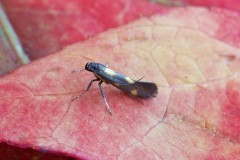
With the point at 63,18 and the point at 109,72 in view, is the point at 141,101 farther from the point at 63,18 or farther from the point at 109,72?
the point at 63,18

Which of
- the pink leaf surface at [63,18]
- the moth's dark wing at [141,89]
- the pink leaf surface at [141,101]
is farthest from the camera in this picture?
the pink leaf surface at [63,18]

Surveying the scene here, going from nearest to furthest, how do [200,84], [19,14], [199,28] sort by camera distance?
[200,84] → [199,28] → [19,14]

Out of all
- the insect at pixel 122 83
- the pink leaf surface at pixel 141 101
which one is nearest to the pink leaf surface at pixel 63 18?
the pink leaf surface at pixel 141 101

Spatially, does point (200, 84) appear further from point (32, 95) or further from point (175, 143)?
point (32, 95)

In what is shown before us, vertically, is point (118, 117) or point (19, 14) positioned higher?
point (19, 14)

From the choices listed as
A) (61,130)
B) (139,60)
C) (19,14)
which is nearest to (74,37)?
(19,14)

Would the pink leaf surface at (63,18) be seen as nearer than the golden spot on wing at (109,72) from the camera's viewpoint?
No

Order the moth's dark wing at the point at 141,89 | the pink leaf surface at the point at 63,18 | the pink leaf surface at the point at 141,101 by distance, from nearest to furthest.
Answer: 1. the pink leaf surface at the point at 141,101
2. the moth's dark wing at the point at 141,89
3. the pink leaf surface at the point at 63,18

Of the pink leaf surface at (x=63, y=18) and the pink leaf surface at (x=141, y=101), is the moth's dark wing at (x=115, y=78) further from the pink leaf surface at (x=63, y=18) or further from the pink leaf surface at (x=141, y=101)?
the pink leaf surface at (x=63, y=18)

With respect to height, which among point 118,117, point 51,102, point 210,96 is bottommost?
point 210,96
